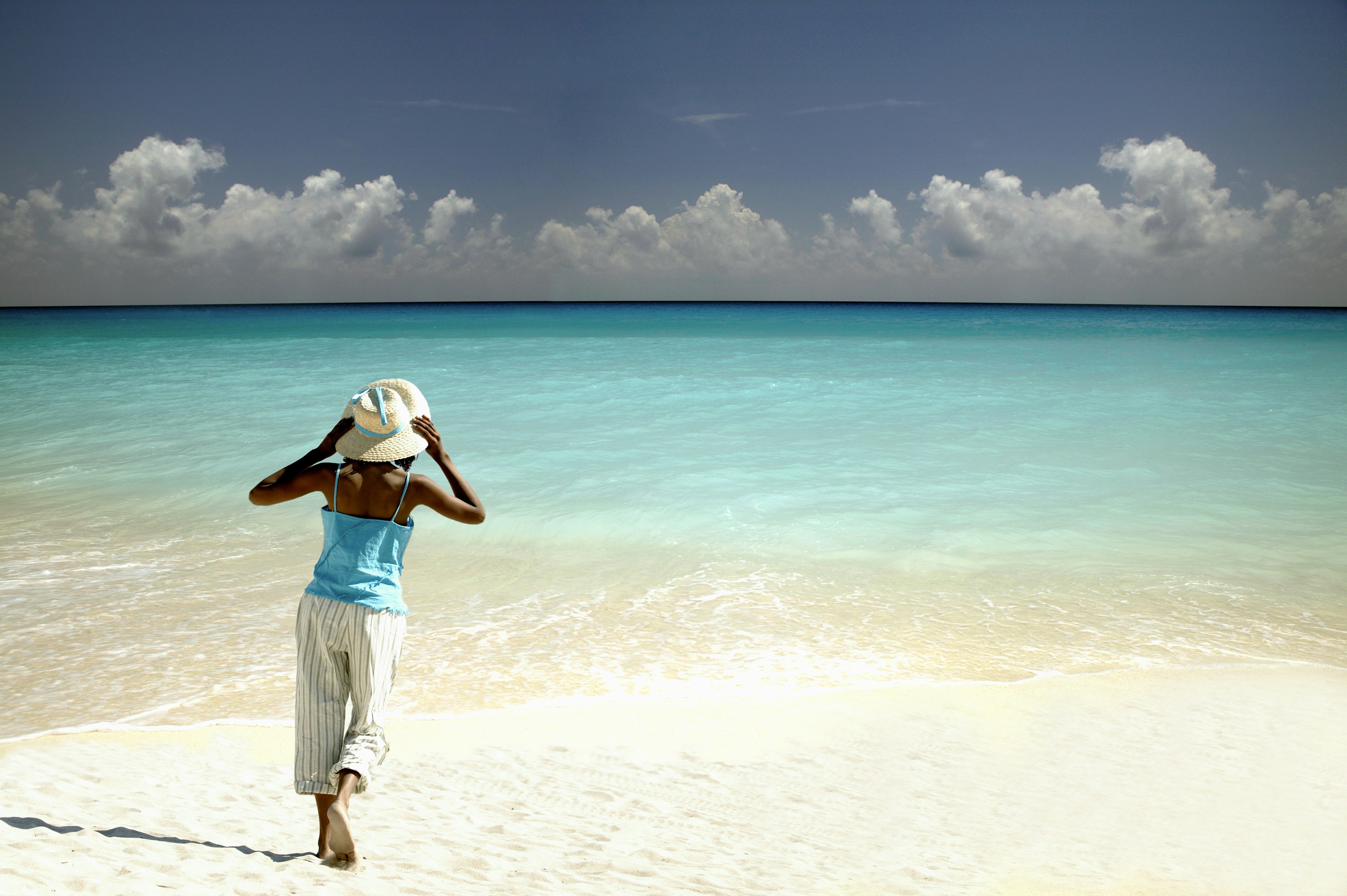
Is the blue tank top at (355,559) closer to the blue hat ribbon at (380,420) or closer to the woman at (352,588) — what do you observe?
the woman at (352,588)

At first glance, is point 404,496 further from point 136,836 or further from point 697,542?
point 697,542

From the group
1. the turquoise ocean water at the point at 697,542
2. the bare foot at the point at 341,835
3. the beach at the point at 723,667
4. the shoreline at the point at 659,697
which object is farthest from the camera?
the turquoise ocean water at the point at 697,542

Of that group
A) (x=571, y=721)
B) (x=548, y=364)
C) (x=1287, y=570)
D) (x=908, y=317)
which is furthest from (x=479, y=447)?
(x=908, y=317)

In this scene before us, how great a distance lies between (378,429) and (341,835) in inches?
47.1

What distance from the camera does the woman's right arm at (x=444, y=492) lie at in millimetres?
2584

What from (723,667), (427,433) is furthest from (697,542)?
(427,433)

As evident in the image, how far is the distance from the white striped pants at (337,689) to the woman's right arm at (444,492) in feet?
1.21

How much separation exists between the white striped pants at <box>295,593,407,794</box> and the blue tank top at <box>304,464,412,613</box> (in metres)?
0.03

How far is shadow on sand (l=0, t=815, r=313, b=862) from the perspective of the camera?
2604mm

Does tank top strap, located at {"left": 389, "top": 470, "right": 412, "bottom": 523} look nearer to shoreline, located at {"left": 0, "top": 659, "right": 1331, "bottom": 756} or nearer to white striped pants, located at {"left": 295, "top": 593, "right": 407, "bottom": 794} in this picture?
white striped pants, located at {"left": 295, "top": 593, "right": 407, "bottom": 794}

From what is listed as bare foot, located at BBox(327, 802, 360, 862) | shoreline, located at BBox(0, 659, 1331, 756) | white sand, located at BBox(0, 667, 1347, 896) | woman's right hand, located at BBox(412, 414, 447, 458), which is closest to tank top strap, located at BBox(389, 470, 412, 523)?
woman's right hand, located at BBox(412, 414, 447, 458)

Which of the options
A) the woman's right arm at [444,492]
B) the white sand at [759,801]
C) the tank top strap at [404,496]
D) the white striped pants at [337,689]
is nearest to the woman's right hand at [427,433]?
the woman's right arm at [444,492]

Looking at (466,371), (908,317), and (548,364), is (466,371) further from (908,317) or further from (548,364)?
(908,317)

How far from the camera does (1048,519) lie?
7914mm
